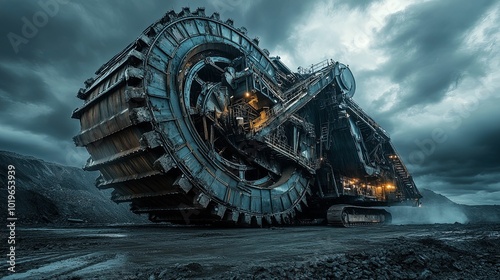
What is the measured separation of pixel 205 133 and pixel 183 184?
99.4 inches

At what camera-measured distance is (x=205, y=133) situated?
430 inches

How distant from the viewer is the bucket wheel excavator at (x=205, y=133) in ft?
31.3

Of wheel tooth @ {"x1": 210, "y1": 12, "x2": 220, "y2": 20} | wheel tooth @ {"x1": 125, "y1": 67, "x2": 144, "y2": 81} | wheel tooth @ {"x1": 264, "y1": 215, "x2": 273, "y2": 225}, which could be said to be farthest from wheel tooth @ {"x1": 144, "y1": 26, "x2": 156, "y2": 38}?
wheel tooth @ {"x1": 264, "y1": 215, "x2": 273, "y2": 225}

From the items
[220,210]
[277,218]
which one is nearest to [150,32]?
[220,210]

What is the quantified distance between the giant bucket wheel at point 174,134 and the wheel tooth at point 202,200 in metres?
0.03

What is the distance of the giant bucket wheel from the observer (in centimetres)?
938

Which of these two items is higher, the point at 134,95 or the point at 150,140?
the point at 134,95

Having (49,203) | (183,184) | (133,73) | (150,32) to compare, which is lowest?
(49,203)

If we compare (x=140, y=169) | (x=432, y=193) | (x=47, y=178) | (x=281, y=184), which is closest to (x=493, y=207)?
(x=432, y=193)

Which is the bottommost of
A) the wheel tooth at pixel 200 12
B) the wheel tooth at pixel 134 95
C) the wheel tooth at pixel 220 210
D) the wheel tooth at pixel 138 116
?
the wheel tooth at pixel 220 210

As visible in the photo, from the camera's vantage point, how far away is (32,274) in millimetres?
2707

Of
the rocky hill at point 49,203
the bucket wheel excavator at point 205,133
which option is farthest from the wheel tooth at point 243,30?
the rocky hill at point 49,203

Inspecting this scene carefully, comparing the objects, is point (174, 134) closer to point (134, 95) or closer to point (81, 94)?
point (134, 95)

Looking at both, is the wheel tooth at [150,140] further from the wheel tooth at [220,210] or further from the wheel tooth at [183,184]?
the wheel tooth at [220,210]
